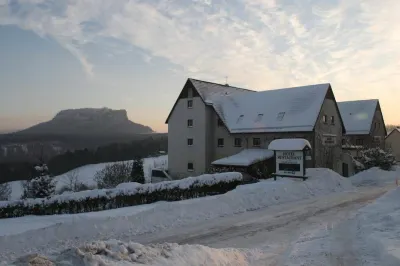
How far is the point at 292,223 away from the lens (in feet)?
43.8

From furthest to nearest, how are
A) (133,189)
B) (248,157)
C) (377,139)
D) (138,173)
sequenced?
(377,139) < (138,173) < (248,157) < (133,189)

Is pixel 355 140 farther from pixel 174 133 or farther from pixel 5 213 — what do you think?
pixel 5 213

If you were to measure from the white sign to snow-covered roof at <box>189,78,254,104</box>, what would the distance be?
1703cm

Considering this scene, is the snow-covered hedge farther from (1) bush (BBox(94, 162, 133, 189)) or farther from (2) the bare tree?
(2) the bare tree

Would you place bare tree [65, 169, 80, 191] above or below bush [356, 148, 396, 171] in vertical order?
below

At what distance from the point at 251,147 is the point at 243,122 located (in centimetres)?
298

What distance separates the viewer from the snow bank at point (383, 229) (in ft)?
25.5

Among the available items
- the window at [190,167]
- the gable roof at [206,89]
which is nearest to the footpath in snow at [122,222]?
the window at [190,167]

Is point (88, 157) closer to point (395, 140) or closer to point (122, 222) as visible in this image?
point (395, 140)

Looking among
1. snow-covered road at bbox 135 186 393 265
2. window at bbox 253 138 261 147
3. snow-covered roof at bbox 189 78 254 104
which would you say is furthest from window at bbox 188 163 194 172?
snow-covered road at bbox 135 186 393 265

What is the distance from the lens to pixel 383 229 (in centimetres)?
1029

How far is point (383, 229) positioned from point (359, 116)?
43.4m

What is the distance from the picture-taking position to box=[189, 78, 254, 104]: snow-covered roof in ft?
132

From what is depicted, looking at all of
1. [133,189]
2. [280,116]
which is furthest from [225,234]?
[280,116]
